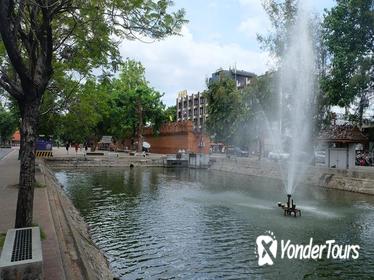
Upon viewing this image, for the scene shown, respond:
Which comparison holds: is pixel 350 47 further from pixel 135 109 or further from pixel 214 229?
pixel 135 109

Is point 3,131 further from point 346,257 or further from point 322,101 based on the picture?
point 346,257

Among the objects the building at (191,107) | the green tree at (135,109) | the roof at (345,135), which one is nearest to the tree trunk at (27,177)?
the roof at (345,135)

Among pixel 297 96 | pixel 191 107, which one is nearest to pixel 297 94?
pixel 297 96

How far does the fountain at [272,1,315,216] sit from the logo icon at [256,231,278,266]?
26.3ft

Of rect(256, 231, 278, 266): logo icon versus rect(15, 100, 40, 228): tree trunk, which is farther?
rect(256, 231, 278, 266): logo icon

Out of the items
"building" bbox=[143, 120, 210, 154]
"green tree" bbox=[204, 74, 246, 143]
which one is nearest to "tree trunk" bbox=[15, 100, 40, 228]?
"green tree" bbox=[204, 74, 246, 143]

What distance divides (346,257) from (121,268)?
6602mm

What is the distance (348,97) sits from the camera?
26.6 metres

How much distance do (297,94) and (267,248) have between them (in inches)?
707

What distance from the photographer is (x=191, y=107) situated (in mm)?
116812

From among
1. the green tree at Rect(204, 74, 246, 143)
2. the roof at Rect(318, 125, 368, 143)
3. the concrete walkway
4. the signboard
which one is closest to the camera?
the concrete walkway

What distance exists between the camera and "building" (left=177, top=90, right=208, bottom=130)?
4328 inches

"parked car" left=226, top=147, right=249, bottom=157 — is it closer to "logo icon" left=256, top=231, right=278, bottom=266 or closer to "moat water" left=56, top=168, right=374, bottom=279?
"moat water" left=56, top=168, right=374, bottom=279

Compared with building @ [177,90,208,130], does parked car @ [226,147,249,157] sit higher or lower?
lower
